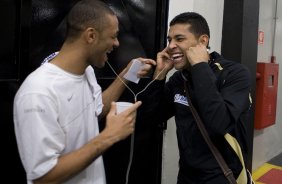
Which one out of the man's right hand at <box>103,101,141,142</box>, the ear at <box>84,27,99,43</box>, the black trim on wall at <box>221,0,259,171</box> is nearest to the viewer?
the man's right hand at <box>103,101,141,142</box>

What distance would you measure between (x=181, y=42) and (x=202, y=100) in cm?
48

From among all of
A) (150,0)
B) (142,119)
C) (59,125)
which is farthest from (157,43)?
(59,125)

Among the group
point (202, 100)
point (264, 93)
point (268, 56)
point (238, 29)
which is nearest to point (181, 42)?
point (202, 100)

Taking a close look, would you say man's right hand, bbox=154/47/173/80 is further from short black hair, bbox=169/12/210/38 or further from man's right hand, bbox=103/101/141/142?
man's right hand, bbox=103/101/141/142

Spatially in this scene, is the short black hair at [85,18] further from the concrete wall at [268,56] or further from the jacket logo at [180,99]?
the concrete wall at [268,56]

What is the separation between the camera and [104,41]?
1.54 m

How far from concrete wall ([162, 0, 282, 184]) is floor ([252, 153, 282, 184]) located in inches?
3.1

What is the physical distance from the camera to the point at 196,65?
1.68m

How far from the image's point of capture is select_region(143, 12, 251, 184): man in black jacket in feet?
5.25

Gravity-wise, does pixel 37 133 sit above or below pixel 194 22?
below

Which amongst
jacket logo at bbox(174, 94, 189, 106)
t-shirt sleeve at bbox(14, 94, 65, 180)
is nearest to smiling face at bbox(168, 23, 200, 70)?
jacket logo at bbox(174, 94, 189, 106)

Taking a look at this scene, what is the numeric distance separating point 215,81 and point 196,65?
0.44 feet

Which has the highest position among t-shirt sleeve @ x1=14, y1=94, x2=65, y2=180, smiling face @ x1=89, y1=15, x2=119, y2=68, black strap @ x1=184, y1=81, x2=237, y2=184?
smiling face @ x1=89, y1=15, x2=119, y2=68

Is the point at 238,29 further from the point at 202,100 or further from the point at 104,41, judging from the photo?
the point at 104,41
